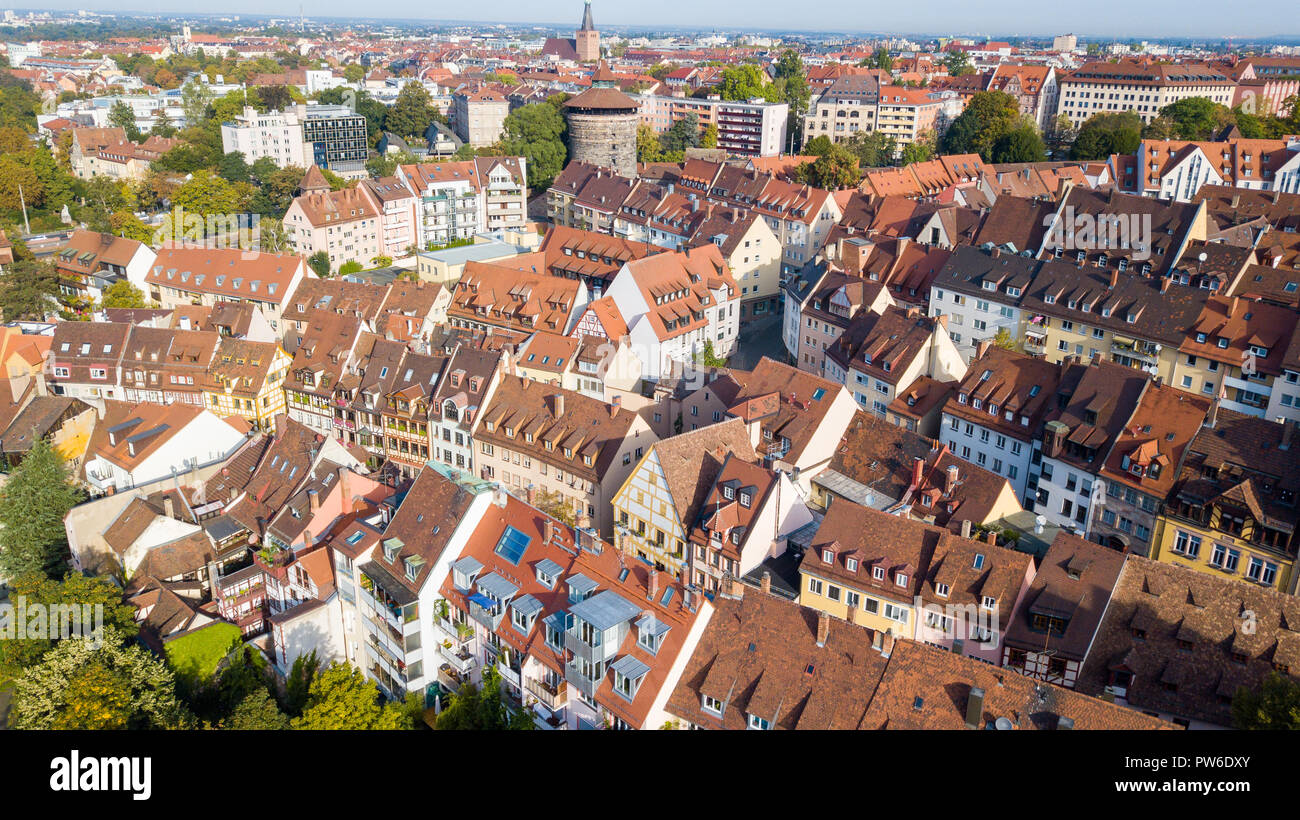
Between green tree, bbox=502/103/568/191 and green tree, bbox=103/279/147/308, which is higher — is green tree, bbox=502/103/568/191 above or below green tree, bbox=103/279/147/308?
above

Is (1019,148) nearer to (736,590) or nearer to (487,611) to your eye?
(736,590)

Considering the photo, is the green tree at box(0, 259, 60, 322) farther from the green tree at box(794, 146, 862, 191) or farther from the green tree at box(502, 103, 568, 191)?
the green tree at box(794, 146, 862, 191)

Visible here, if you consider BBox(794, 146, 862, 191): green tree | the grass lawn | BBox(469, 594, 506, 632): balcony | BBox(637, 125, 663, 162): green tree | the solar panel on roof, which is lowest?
the grass lawn

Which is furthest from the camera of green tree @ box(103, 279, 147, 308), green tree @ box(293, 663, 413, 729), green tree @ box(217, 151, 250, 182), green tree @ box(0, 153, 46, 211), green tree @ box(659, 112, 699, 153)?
green tree @ box(659, 112, 699, 153)

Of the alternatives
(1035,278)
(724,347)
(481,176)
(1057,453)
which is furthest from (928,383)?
(481,176)

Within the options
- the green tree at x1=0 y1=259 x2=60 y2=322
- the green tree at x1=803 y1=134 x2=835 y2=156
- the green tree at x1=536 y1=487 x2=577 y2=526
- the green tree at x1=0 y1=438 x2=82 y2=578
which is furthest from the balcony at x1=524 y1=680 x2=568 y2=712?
the green tree at x1=803 y1=134 x2=835 y2=156

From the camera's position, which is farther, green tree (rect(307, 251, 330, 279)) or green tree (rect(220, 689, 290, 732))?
green tree (rect(307, 251, 330, 279))

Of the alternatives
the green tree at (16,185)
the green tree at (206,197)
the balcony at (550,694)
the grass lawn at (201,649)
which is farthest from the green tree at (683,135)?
the balcony at (550,694)

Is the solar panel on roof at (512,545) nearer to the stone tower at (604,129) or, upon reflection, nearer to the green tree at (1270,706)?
the green tree at (1270,706)
